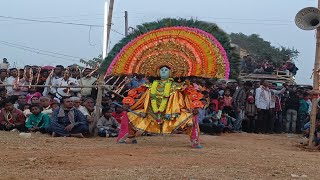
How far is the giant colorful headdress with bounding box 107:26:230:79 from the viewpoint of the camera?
9742 millimetres

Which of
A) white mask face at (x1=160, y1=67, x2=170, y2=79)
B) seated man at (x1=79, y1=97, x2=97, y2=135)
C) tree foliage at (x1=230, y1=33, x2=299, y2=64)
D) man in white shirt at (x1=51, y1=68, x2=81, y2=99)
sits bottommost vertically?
seated man at (x1=79, y1=97, x2=97, y2=135)

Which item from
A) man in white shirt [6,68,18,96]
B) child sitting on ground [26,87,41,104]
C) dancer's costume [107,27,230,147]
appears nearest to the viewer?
dancer's costume [107,27,230,147]

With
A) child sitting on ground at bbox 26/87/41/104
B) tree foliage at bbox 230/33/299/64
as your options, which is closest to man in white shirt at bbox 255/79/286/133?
child sitting on ground at bbox 26/87/41/104

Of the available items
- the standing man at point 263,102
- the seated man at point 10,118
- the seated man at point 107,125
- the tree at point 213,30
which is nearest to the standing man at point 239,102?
the standing man at point 263,102

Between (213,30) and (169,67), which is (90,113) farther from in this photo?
(213,30)

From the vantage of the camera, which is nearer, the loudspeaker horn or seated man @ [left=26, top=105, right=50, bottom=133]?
the loudspeaker horn

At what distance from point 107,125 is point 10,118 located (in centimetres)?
238

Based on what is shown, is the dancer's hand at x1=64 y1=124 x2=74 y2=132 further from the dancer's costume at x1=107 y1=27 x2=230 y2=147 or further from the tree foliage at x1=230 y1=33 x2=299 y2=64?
the tree foliage at x1=230 y1=33 x2=299 y2=64

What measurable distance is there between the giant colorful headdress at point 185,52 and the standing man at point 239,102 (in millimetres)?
4999

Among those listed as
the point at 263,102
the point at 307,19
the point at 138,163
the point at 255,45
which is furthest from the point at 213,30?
the point at 255,45

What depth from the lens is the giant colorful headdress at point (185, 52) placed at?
9.74m

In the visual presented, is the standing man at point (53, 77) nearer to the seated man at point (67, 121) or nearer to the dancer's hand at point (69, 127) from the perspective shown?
the seated man at point (67, 121)

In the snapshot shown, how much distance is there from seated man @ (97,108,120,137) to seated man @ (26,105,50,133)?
3.91 ft

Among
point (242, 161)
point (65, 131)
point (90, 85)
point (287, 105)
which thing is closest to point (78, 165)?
point (242, 161)
